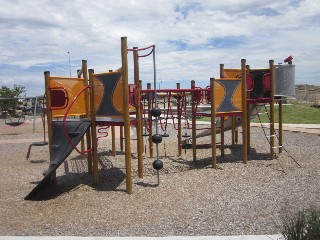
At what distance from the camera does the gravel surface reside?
468 centimetres

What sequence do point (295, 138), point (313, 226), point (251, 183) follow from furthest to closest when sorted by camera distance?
point (295, 138), point (251, 183), point (313, 226)

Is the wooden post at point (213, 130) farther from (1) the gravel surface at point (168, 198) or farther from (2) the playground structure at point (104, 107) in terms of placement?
(1) the gravel surface at point (168, 198)

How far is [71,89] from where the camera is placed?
7547 mm

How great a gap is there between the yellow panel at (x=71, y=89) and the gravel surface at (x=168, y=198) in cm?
130

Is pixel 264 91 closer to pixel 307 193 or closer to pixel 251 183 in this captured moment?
pixel 251 183

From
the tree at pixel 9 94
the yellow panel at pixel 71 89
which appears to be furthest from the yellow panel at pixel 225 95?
the tree at pixel 9 94

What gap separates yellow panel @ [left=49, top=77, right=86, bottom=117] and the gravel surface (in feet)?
4.25

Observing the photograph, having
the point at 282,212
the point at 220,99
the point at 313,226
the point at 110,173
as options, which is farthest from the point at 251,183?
the point at 313,226

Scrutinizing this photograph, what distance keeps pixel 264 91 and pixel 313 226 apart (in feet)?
21.0

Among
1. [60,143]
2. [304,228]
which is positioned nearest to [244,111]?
[60,143]

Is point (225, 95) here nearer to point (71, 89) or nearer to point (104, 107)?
point (104, 107)

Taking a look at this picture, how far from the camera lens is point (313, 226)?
3.15 m

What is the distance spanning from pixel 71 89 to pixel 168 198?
300 cm

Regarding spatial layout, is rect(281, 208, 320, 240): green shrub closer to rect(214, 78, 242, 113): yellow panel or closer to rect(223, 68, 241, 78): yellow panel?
rect(214, 78, 242, 113): yellow panel
